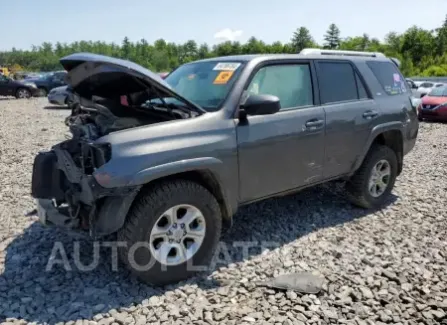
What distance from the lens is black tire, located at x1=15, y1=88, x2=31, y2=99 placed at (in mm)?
23109

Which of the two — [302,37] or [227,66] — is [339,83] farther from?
[302,37]

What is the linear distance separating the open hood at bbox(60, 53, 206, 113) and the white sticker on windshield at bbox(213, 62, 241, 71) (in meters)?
0.64

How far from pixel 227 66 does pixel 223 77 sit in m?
0.20

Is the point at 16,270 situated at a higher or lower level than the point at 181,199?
lower

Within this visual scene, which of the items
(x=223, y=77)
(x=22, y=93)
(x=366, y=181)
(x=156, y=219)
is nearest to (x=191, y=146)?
(x=156, y=219)

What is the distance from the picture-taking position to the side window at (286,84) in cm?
397

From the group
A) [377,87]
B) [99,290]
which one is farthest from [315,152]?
[99,290]

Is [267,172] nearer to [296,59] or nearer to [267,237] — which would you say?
A: [267,237]

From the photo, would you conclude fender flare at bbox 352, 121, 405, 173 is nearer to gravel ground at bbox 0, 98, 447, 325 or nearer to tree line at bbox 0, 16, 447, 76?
gravel ground at bbox 0, 98, 447, 325

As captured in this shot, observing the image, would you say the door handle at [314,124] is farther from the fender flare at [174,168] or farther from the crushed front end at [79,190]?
the crushed front end at [79,190]

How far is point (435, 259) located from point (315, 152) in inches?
58.8

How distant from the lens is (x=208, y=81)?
401 cm

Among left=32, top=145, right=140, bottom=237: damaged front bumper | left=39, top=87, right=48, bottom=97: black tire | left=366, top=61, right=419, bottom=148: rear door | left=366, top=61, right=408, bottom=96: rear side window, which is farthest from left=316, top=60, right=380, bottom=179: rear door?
left=39, top=87, right=48, bottom=97: black tire

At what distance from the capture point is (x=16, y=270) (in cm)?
361
